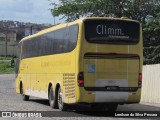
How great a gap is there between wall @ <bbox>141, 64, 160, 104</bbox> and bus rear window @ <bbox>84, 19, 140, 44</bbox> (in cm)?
650

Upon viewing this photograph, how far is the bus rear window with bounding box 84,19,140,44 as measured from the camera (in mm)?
16531

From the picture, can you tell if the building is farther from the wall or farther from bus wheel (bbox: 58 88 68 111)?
bus wheel (bbox: 58 88 68 111)

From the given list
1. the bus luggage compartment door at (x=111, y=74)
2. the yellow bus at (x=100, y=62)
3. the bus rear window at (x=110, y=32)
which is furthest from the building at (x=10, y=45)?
the bus luggage compartment door at (x=111, y=74)

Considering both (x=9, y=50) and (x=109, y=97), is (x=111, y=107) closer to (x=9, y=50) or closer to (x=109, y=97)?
(x=109, y=97)

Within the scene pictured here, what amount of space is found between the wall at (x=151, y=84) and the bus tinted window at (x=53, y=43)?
19.3 feet

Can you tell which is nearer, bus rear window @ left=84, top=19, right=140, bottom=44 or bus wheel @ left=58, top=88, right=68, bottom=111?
bus rear window @ left=84, top=19, right=140, bottom=44

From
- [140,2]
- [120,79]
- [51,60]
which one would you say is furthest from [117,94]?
[140,2]

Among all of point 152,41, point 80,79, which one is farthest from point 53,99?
point 152,41

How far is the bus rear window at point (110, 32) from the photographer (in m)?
16.5

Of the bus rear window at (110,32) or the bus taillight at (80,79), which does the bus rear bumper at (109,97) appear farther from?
the bus rear window at (110,32)

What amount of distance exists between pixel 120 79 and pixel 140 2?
805 inches

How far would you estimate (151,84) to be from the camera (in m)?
24.0

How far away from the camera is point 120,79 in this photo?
54.7 feet

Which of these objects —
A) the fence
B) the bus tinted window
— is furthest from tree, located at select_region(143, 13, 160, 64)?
the fence
